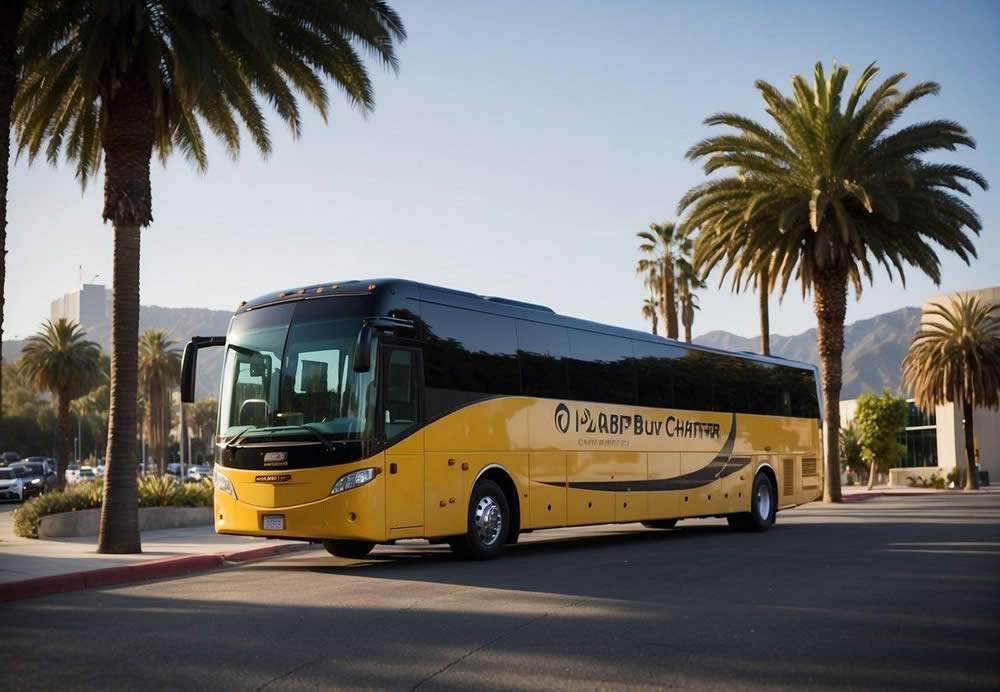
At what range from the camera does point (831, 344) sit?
123 ft

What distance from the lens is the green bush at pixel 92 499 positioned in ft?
72.5

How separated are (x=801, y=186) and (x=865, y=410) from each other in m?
26.3

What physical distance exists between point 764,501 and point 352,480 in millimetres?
13022

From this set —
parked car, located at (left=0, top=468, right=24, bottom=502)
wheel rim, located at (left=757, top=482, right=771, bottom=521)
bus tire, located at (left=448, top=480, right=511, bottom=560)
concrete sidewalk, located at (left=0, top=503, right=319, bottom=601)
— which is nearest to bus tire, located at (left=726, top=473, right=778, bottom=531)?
wheel rim, located at (left=757, top=482, right=771, bottom=521)

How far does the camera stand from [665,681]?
23.1 ft

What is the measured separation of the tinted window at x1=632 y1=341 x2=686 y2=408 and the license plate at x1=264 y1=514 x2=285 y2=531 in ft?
27.0

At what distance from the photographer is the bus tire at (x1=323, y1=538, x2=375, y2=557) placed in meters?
16.1

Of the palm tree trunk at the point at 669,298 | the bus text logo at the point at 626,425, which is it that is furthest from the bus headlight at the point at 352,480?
the palm tree trunk at the point at 669,298

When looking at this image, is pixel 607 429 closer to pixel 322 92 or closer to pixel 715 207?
pixel 322 92

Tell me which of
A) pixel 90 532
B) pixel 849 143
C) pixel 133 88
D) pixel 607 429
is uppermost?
pixel 849 143

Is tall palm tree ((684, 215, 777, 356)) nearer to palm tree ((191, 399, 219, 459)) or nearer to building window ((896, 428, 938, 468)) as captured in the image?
building window ((896, 428, 938, 468))

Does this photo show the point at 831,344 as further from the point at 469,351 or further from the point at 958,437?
the point at 958,437

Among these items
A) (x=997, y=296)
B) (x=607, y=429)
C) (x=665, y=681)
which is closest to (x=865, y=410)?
(x=997, y=296)

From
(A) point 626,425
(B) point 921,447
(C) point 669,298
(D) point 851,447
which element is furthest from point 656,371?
(B) point 921,447
